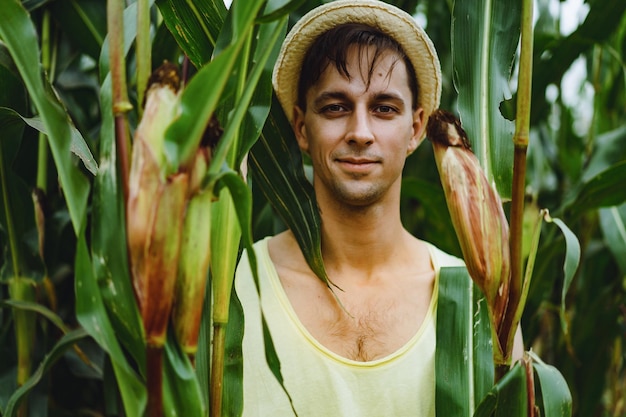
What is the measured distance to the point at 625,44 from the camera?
169 cm

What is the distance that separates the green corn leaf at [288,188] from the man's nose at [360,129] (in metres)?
0.24

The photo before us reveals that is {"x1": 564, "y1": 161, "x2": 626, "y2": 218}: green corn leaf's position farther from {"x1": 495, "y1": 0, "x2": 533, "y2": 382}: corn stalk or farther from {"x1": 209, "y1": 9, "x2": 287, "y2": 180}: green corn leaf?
{"x1": 209, "y1": 9, "x2": 287, "y2": 180}: green corn leaf

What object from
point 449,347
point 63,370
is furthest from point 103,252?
point 63,370

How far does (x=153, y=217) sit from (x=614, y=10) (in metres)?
1.19

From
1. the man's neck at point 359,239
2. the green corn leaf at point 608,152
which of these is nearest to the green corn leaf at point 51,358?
the man's neck at point 359,239

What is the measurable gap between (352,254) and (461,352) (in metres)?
0.34

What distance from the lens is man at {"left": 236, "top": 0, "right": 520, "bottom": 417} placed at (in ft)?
3.89

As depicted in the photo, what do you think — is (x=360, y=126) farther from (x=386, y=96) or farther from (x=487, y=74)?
(x=487, y=74)

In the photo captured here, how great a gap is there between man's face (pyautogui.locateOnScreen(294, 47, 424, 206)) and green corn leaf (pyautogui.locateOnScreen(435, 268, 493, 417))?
24cm

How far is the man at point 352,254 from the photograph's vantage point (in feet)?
3.89

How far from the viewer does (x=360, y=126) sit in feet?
3.89

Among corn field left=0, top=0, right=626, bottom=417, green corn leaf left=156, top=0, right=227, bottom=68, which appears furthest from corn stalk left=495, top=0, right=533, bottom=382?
green corn leaf left=156, top=0, right=227, bottom=68

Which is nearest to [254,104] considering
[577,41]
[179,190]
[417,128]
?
[179,190]

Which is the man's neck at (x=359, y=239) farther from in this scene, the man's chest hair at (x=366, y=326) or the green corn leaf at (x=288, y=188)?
the green corn leaf at (x=288, y=188)
